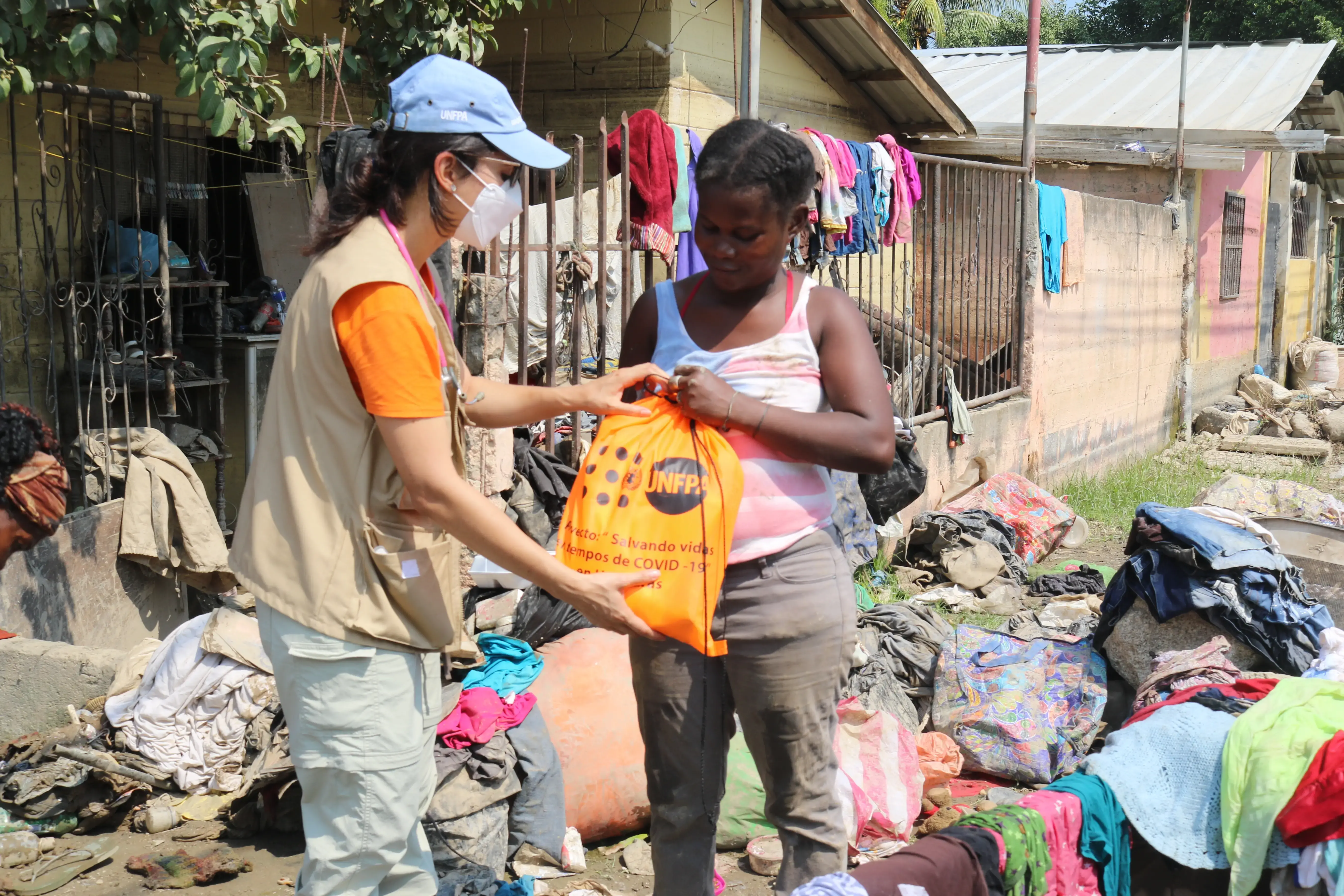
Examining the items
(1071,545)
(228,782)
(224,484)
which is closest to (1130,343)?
(1071,545)

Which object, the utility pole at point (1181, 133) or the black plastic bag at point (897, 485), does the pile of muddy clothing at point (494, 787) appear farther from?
the utility pole at point (1181, 133)

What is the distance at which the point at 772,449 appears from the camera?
2.35 meters

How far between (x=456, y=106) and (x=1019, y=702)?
11.1 ft

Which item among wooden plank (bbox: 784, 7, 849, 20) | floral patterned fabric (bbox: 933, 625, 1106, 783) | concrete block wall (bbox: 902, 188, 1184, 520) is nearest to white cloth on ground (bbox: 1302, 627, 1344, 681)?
floral patterned fabric (bbox: 933, 625, 1106, 783)

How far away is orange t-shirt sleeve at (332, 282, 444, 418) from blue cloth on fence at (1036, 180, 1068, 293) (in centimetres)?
804

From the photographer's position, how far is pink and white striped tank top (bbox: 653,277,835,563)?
7.72 feet

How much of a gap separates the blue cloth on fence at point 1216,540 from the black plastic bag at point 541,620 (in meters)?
2.38

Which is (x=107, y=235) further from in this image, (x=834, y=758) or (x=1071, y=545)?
(x=1071, y=545)

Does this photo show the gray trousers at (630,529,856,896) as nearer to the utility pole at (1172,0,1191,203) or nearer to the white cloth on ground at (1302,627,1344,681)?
the white cloth on ground at (1302,627,1344,681)

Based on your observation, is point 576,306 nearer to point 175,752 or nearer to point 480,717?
point 480,717

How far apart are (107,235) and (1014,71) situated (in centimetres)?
1404

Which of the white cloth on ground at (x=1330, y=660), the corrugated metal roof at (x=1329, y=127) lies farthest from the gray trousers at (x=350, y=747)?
the corrugated metal roof at (x=1329, y=127)

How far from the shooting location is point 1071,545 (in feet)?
26.3

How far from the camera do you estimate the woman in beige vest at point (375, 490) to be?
193 cm
